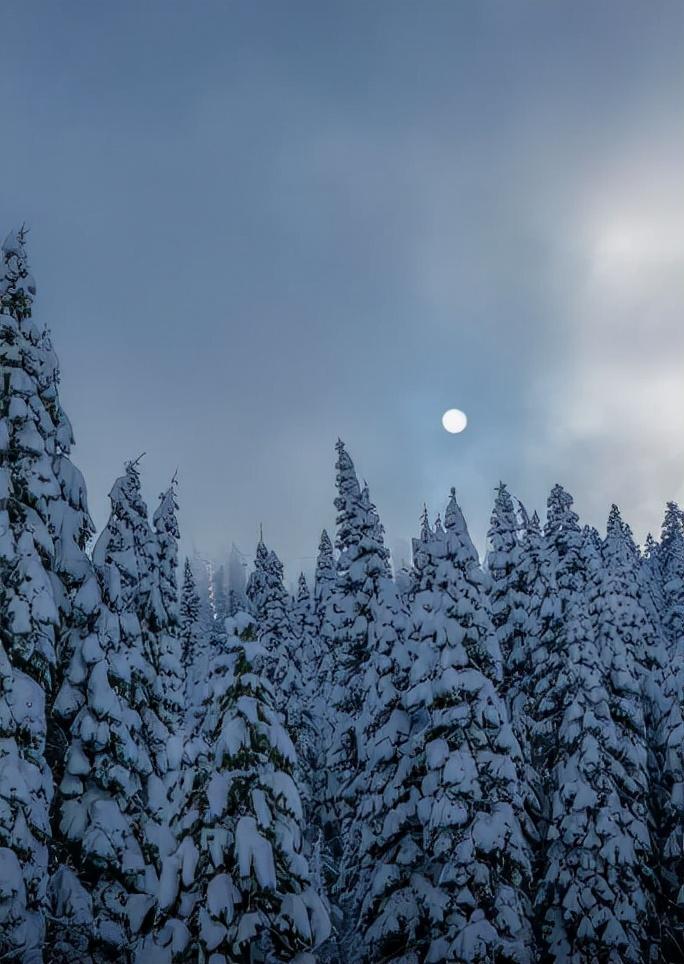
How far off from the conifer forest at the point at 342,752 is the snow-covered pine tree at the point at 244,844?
0.04 meters

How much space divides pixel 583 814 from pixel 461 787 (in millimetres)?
7565

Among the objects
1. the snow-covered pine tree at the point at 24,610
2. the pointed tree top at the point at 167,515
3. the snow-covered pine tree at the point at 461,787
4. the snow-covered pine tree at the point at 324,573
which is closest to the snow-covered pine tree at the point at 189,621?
the snow-covered pine tree at the point at 324,573

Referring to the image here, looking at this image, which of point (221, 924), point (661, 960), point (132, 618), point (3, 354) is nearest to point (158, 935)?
point (221, 924)

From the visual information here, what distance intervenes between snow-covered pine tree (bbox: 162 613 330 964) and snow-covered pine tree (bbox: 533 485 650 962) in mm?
15129

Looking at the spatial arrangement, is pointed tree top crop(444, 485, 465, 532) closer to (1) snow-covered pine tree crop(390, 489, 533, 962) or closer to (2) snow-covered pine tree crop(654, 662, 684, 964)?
(1) snow-covered pine tree crop(390, 489, 533, 962)

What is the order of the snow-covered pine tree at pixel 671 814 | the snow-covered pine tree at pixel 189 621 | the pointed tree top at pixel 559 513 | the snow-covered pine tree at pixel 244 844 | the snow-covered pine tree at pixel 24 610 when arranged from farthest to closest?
the snow-covered pine tree at pixel 189 621, the pointed tree top at pixel 559 513, the snow-covered pine tree at pixel 671 814, the snow-covered pine tree at pixel 24 610, the snow-covered pine tree at pixel 244 844

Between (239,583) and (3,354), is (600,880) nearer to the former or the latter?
(3,354)

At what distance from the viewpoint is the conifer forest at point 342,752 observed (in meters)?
12.7

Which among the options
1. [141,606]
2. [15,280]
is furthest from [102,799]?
[15,280]

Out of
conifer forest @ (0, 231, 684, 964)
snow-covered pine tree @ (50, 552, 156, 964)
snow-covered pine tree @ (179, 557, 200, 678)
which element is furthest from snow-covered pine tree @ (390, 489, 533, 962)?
snow-covered pine tree @ (179, 557, 200, 678)

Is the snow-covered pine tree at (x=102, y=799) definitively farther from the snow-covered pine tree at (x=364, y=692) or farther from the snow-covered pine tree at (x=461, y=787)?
the snow-covered pine tree at (x=461, y=787)

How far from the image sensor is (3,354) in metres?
17.9

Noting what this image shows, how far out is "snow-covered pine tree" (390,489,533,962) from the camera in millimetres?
18734

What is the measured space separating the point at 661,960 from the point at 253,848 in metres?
20.9
